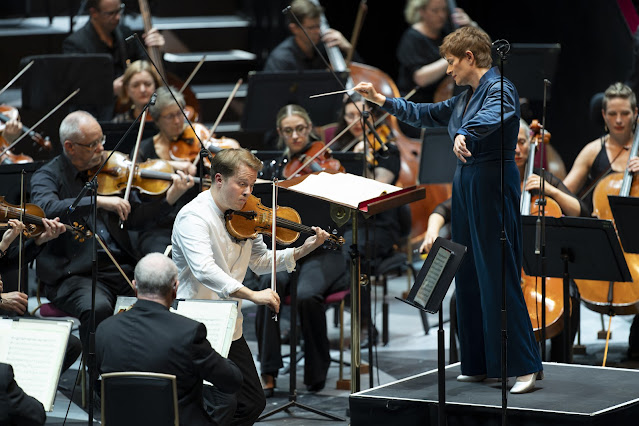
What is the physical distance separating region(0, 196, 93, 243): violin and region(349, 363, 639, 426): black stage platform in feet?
5.21

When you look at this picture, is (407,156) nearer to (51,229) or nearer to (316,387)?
(316,387)

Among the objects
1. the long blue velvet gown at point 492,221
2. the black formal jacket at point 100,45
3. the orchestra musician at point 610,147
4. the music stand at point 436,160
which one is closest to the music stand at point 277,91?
the music stand at point 436,160

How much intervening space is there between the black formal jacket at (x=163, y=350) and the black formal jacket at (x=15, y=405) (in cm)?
24

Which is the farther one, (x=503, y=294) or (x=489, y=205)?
(x=489, y=205)

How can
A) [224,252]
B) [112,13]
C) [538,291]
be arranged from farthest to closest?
[112,13] < [538,291] < [224,252]

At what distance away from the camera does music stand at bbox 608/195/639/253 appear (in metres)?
4.85

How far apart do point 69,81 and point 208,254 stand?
2892 mm

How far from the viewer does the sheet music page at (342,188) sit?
4148 millimetres

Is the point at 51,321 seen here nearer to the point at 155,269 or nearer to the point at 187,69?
the point at 155,269

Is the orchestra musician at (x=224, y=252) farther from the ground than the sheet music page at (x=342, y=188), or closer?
closer

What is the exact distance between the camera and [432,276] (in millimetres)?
3674

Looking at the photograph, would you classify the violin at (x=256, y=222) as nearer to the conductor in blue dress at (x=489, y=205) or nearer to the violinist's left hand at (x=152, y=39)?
the conductor in blue dress at (x=489, y=205)

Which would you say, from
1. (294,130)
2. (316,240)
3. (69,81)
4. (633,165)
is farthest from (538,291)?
(69,81)

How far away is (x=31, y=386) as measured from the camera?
3.54m
